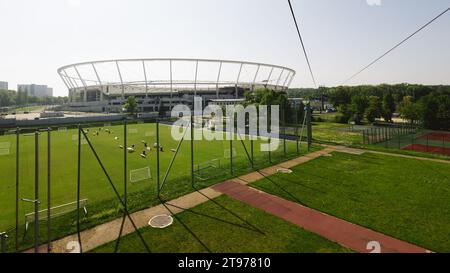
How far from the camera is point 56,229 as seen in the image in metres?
8.57

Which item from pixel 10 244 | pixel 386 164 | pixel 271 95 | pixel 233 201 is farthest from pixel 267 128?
pixel 10 244

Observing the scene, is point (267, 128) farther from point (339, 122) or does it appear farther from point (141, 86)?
point (141, 86)

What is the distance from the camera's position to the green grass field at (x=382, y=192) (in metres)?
8.57

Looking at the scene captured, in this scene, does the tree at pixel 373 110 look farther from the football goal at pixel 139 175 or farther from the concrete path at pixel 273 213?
A: the football goal at pixel 139 175

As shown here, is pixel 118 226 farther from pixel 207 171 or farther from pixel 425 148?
pixel 425 148

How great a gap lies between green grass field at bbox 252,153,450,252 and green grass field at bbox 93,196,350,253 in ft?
7.55

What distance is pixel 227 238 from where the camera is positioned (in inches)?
313

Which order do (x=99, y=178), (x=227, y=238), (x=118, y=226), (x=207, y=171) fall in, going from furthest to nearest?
(x=207, y=171)
(x=99, y=178)
(x=118, y=226)
(x=227, y=238)

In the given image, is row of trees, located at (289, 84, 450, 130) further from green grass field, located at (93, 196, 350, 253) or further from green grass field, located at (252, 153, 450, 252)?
green grass field, located at (93, 196, 350, 253)

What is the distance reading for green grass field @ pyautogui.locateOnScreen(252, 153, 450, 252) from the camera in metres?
8.57

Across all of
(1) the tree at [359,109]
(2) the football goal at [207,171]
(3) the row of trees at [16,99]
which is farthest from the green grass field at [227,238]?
(3) the row of trees at [16,99]

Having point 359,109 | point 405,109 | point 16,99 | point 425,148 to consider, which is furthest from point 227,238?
point 16,99

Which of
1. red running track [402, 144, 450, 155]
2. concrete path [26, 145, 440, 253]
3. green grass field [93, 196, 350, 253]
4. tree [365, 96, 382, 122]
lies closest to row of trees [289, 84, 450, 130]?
tree [365, 96, 382, 122]

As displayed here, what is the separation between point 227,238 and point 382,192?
8.17m
